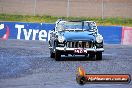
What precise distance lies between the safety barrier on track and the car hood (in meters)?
11.8

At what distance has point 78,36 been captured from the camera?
1884cm

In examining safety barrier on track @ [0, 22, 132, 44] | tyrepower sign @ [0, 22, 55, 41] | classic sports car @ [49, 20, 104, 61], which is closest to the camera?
classic sports car @ [49, 20, 104, 61]

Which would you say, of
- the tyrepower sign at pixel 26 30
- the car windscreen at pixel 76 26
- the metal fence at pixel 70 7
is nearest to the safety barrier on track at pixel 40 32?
the tyrepower sign at pixel 26 30

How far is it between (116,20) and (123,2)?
7.32ft

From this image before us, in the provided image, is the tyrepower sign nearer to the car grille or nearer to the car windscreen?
the car windscreen

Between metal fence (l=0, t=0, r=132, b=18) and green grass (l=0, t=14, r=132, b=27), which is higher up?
metal fence (l=0, t=0, r=132, b=18)

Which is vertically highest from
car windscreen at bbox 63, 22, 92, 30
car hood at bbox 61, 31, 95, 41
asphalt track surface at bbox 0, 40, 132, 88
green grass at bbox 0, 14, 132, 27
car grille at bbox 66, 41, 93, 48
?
car windscreen at bbox 63, 22, 92, 30

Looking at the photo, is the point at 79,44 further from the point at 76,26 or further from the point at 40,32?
the point at 40,32

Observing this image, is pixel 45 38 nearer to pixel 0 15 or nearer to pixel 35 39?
pixel 35 39

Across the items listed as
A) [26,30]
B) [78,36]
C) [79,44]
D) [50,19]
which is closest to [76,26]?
[78,36]

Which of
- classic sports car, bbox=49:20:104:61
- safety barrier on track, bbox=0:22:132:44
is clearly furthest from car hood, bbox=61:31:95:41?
safety barrier on track, bbox=0:22:132:44

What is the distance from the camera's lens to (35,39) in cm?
3241

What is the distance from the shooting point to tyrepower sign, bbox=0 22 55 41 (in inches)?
1277

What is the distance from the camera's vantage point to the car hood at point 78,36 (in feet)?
61.3
